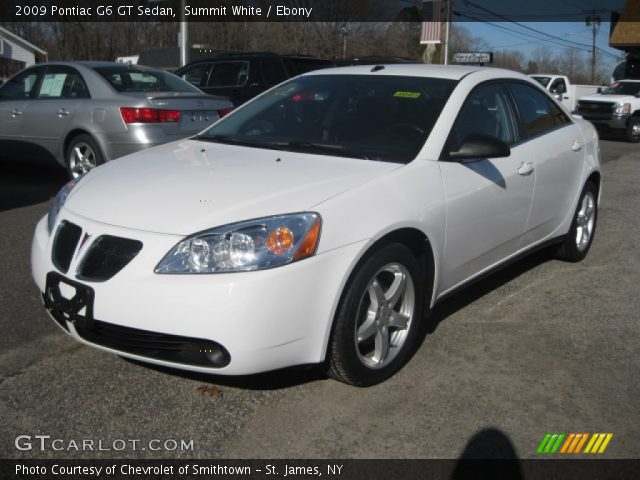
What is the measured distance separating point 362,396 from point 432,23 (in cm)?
2170

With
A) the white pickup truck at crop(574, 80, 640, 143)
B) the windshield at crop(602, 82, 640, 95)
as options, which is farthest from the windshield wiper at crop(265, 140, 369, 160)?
the windshield at crop(602, 82, 640, 95)

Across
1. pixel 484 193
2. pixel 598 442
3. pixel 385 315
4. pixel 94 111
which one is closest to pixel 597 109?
pixel 94 111

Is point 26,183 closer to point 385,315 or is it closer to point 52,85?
point 52,85

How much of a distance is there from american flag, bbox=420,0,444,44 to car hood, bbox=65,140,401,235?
2033 cm

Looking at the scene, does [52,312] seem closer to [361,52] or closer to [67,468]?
[67,468]

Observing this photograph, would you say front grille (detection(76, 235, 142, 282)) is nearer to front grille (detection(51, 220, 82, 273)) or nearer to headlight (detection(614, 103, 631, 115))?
front grille (detection(51, 220, 82, 273))

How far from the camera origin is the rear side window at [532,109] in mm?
4590

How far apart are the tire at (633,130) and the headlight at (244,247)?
18.5m

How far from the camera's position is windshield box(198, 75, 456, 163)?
3.73 metres

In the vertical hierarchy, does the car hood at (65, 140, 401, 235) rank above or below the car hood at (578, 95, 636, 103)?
below

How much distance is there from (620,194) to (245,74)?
5962 mm

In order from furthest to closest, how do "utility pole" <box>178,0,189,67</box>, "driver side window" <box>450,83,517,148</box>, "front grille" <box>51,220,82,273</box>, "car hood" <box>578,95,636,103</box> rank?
"car hood" <box>578,95,636,103</box> < "utility pole" <box>178,0,189,67</box> < "driver side window" <box>450,83,517,148</box> < "front grille" <box>51,220,82,273</box>

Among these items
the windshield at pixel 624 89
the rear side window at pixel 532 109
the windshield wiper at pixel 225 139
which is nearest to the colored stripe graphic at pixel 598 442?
the rear side window at pixel 532 109

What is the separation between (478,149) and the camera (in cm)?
359
